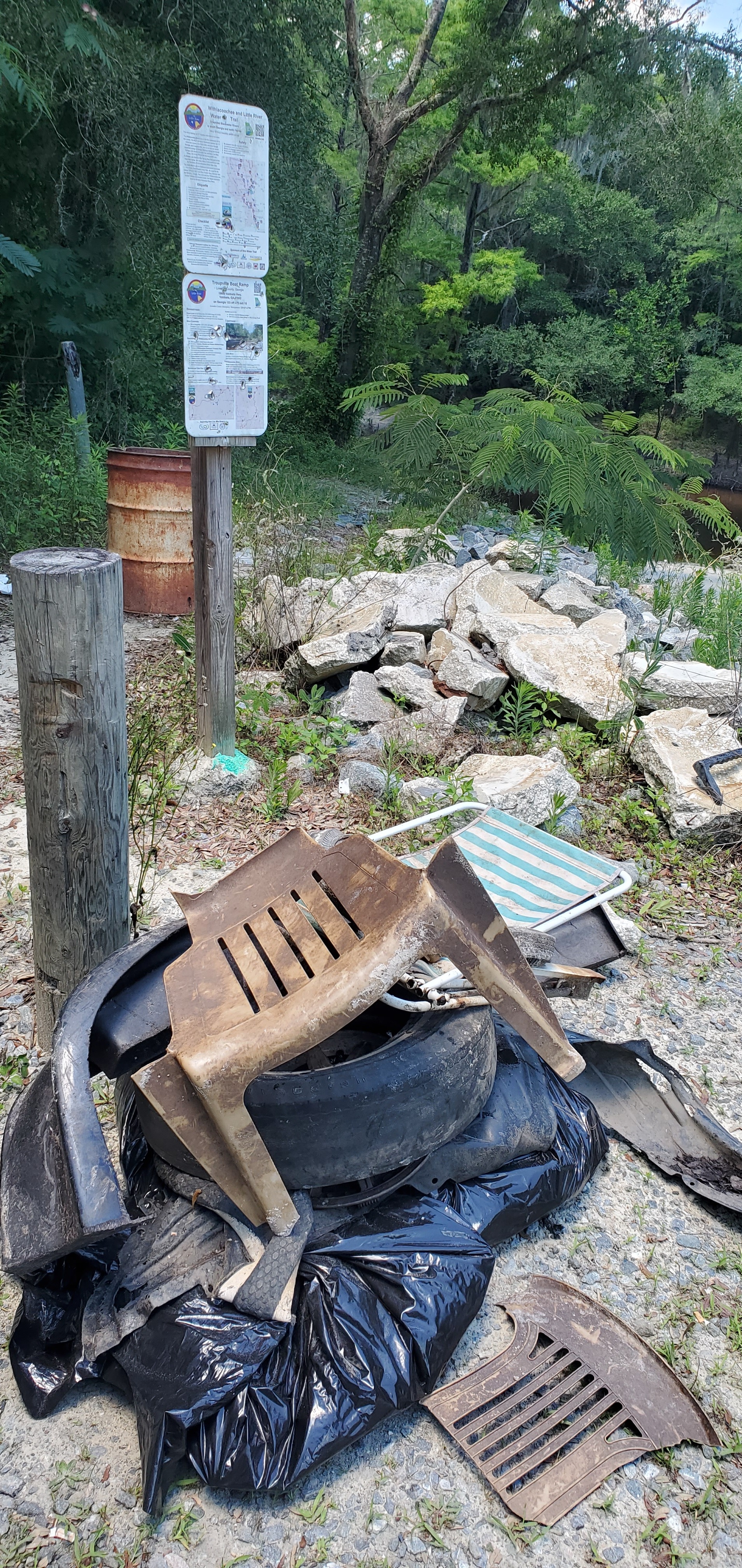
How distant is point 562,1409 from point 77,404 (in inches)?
332

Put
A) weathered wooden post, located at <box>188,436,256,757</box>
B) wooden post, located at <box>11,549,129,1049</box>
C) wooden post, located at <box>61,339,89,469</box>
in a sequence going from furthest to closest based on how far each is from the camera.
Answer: wooden post, located at <box>61,339,89,469</box> → weathered wooden post, located at <box>188,436,256,757</box> → wooden post, located at <box>11,549,129,1049</box>

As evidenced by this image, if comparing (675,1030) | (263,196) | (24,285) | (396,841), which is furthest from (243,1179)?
(24,285)

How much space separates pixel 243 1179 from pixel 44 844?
100 centimetres

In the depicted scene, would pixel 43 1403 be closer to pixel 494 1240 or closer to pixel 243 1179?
pixel 243 1179

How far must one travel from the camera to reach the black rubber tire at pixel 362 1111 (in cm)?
186

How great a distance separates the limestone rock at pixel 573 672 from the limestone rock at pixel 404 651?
0.51m

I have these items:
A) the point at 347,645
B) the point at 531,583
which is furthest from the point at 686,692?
the point at 347,645

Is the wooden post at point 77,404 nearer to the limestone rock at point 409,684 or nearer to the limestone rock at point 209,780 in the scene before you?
the limestone rock at point 409,684

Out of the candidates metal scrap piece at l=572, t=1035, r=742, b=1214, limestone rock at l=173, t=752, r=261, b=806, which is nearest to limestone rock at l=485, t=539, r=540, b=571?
limestone rock at l=173, t=752, r=261, b=806

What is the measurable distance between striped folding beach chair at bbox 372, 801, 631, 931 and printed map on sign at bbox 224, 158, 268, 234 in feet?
7.99

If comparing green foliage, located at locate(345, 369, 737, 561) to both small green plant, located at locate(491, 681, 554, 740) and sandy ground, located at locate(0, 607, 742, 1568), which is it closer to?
small green plant, located at locate(491, 681, 554, 740)

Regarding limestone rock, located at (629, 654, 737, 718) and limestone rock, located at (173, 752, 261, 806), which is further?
limestone rock, located at (629, 654, 737, 718)

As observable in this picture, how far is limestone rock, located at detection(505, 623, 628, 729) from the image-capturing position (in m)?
4.86

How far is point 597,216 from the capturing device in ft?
75.9
